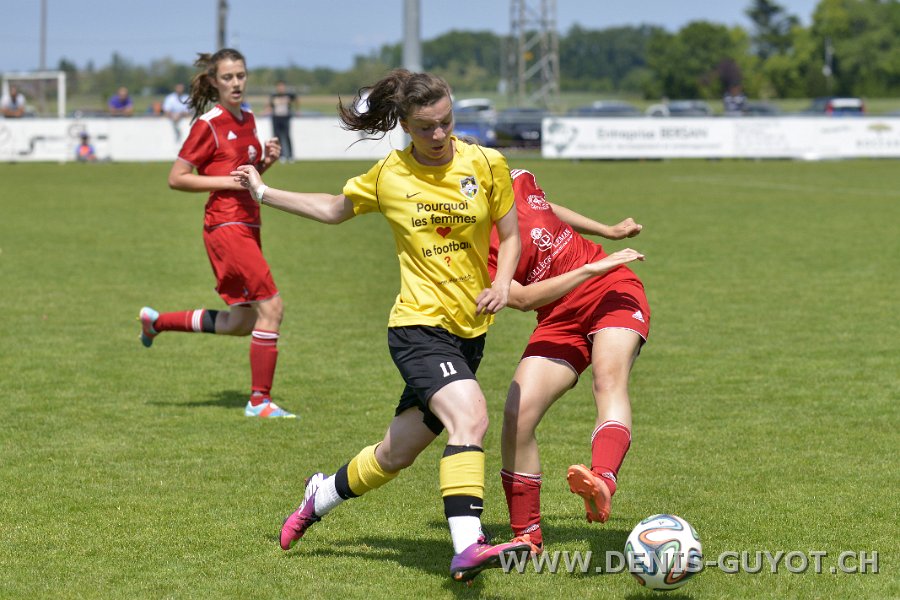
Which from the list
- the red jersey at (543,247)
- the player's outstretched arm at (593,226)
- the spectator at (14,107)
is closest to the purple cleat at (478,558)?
the red jersey at (543,247)

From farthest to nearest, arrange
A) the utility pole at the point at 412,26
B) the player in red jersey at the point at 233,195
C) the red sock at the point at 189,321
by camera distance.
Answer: the utility pole at the point at 412,26 → the red sock at the point at 189,321 → the player in red jersey at the point at 233,195

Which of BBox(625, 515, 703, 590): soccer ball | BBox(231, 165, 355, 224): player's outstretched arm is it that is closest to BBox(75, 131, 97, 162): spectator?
BBox(231, 165, 355, 224): player's outstretched arm

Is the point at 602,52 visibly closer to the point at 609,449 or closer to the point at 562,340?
the point at 562,340

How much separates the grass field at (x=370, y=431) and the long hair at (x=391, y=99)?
1795mm

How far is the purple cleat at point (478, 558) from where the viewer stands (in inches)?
173

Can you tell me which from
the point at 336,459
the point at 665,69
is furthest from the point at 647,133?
the point at 665,69

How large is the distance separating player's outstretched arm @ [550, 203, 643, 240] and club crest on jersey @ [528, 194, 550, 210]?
2.4 inches

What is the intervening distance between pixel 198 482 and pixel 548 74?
203ft

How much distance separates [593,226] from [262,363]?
9.98ft

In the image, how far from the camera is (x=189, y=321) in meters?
8.77

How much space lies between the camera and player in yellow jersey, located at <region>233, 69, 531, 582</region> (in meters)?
4.71

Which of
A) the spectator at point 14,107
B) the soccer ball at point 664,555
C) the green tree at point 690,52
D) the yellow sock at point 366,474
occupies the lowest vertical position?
the soccer ball at point 664,555

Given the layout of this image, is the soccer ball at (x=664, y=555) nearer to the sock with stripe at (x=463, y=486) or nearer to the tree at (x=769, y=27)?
the sock with stripe at (x=463, y=486)

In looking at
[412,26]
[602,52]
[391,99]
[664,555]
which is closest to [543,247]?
[391,99]
